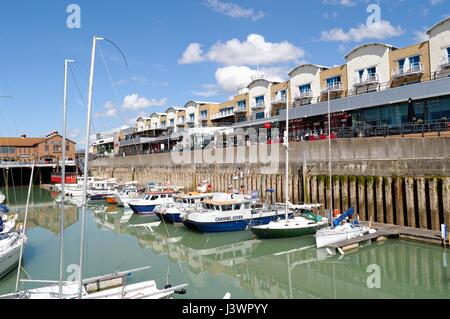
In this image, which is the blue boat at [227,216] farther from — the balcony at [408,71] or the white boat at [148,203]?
the balcony at [408,71]

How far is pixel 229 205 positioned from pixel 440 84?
2170 centimetres

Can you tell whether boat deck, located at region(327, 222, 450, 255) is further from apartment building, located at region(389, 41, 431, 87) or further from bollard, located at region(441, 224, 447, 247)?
A: apartment building, located at region(389, 41, 431, 87)

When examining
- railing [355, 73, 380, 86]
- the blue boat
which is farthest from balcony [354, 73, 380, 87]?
the blue boat

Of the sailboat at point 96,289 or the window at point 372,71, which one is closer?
the sailboat at point 96,289

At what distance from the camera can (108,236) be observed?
2780 centimetres

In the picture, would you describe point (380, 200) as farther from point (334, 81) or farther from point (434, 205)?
point (334, 81)

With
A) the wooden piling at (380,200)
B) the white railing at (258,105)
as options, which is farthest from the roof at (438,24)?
the white railing at (258,105)

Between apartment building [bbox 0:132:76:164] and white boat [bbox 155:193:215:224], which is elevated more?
apartment building [bbox 0:132:76:164]

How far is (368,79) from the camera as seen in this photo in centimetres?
4238

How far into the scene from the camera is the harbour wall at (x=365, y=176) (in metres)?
22.0

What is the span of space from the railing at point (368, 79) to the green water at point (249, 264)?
Answer: 26239 millimetres

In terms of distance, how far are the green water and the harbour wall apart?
10.3 feet

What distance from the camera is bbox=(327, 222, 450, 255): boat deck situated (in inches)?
786
